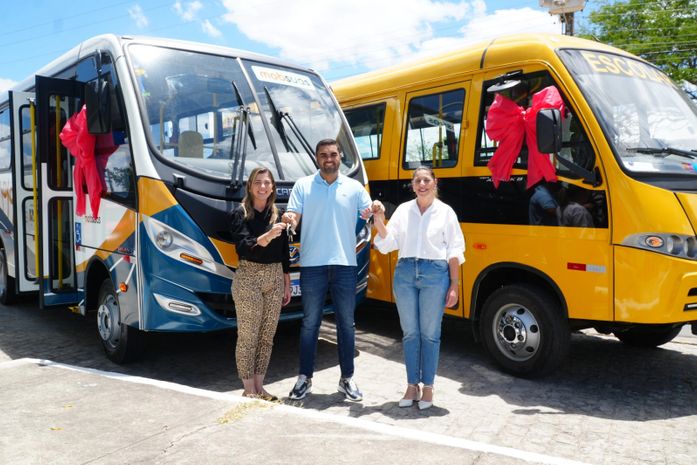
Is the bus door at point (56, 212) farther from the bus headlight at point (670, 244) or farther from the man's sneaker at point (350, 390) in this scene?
the bus headlight at point (670, 244)

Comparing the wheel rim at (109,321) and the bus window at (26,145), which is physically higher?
the bus window at (26,145)

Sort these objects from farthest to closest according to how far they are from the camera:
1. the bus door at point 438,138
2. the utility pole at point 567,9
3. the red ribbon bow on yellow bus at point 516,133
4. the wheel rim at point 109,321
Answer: the utility pole at point 567,9 < the bus door at point 438,138 < the wheel rim at point 109,321 < the red ribbon bow on yellow bus at point 516,133

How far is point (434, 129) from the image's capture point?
648cm

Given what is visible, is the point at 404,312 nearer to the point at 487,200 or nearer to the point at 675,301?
the point at 487,200

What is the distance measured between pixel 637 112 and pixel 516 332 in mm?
2106

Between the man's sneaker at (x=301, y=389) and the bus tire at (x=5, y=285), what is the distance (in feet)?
18.9

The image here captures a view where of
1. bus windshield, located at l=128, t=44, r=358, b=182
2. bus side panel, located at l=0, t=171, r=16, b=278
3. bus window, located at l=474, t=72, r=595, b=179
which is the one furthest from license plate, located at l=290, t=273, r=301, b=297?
bus side panel, located at l=0, t=171, r=16, b=278

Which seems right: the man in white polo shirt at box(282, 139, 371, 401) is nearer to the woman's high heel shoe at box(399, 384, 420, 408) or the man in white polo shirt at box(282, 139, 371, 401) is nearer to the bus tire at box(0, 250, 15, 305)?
the woman's high heel shoe at box(399, 384, 420, 408)

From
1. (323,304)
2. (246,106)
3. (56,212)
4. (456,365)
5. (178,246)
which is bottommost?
(456,365)

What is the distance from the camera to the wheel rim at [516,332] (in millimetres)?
5527

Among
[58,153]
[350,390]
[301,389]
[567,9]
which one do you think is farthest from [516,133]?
[567,9]

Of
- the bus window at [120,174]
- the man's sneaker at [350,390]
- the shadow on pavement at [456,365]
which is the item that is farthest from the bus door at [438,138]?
the bus window at [120,174]

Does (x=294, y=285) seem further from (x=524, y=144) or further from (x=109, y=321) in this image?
(x=524, y=144)

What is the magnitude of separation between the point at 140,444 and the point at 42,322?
5093mm
